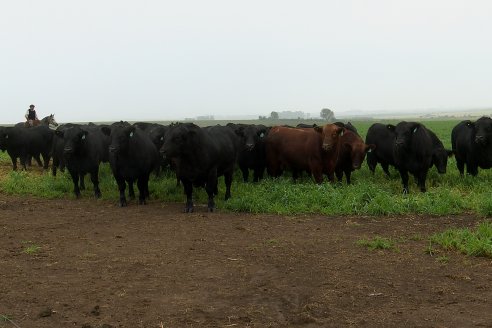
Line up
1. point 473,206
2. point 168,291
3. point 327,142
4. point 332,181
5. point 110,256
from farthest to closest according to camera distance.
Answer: point 332,181 < point 327,142 < point 473,206 < point 110,256 < point 168,291

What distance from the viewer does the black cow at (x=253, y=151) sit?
45.1 feet

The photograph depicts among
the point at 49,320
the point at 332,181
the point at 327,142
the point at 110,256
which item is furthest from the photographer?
the point at 332,181

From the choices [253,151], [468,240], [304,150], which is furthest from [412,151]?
[468,240]

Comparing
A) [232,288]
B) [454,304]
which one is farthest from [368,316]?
[232,288]

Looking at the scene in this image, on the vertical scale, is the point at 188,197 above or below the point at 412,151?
below

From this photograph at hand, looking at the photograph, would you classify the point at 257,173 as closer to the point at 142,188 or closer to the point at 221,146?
the point at 221,146

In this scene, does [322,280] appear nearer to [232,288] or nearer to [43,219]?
[232,288]

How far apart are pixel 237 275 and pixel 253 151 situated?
317 inches

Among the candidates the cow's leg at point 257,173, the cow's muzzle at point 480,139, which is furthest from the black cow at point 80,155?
the cow's muzzle at point 480,139

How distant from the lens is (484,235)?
290 inches

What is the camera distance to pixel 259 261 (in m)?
6.67

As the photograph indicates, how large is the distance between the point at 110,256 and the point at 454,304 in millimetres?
4541

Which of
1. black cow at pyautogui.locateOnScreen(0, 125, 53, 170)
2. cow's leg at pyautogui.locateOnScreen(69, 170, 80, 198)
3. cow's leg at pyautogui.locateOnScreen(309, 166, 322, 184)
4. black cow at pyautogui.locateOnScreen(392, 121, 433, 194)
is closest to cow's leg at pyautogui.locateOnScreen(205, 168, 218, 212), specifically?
cow's leg at pyautogui.locateOnScreen(309, 166, 322, 184)

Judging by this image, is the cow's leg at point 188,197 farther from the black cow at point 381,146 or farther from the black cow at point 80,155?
the black cow at point 381,146
